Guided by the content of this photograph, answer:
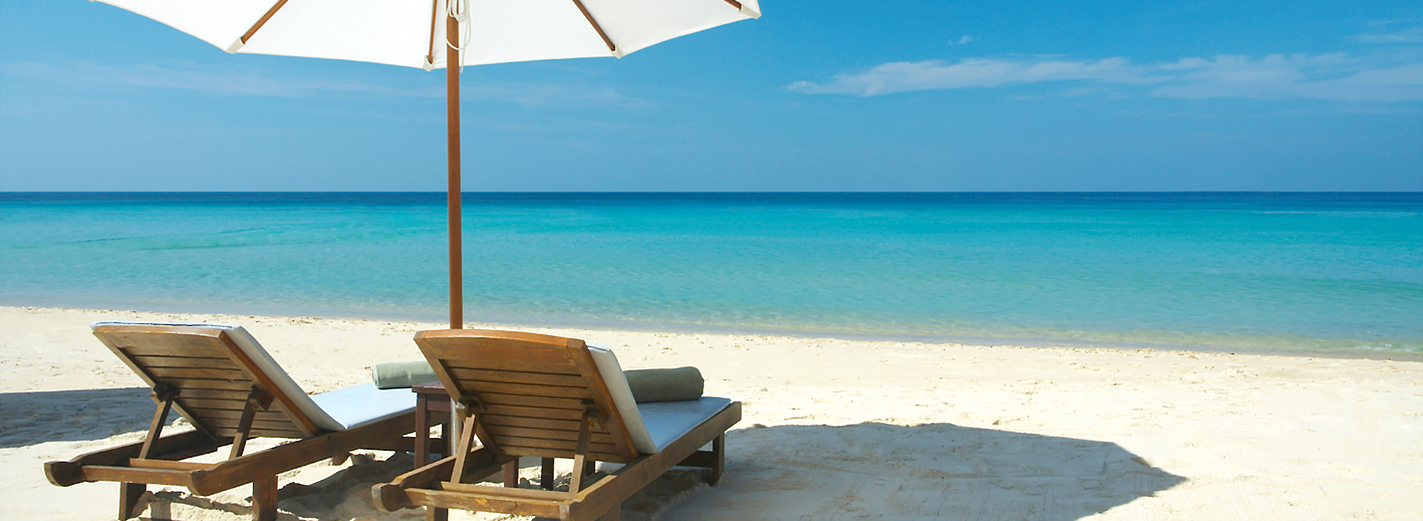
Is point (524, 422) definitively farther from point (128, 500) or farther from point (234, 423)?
point (128, 500)

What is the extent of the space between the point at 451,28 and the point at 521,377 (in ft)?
4.94

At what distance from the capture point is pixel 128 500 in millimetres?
2889

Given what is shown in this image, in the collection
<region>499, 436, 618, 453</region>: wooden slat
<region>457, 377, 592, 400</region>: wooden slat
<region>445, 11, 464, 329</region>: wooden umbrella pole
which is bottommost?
<region>499, 436, 618, 453</region>: wooden slat

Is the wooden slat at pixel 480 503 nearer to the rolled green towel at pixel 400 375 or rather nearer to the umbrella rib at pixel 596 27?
the rolled green towel at pixel 400 375

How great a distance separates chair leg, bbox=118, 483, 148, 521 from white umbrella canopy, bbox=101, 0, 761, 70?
66.2 inches

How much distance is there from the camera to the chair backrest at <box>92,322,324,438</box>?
2.58m

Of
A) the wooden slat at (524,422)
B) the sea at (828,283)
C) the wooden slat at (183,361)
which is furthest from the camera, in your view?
the sea at (828,283)

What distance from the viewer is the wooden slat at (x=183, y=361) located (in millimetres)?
2678

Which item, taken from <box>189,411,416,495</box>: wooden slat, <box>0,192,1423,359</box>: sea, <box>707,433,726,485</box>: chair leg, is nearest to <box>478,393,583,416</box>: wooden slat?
<box>189,411,416,495</box>: wooden slat

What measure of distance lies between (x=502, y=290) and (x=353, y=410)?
10.3 meters

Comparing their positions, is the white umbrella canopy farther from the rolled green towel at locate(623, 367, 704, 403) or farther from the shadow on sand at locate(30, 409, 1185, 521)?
the shadow on sand at locate(30, 409, 1185, 521)

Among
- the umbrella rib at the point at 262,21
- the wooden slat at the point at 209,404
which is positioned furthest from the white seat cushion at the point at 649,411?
the umbrella rib at the point at 262,21

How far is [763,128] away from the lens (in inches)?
2534

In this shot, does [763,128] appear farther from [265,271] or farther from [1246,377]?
[1246,377]
